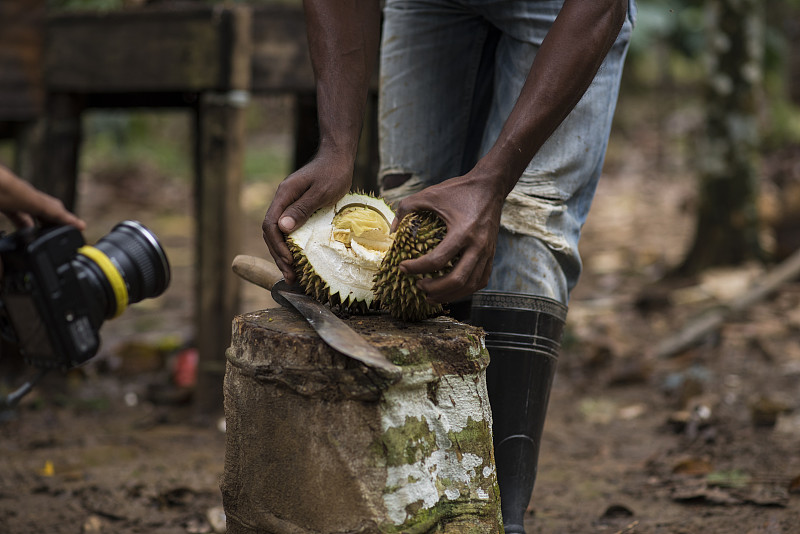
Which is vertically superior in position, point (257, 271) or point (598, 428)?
point (257, 271)

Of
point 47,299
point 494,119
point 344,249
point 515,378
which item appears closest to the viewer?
point 344,249

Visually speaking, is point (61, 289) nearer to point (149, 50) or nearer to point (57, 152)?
point (149, 50)

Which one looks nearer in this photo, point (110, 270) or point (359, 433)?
point (359, 433)

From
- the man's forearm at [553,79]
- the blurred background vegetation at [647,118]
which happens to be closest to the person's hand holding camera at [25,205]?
the man's forearm at [553,79]

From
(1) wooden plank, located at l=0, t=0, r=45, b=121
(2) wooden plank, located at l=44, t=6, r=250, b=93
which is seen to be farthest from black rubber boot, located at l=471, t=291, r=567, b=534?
(1) wooden plank, located at l=0, t=0, r=45, b=121

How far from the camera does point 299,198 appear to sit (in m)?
1.76

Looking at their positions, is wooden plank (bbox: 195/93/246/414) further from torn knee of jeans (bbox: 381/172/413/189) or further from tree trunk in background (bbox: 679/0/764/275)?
tree trunk in background (bbox: 679/0/764/275)

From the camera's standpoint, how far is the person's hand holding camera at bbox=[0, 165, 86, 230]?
243cm

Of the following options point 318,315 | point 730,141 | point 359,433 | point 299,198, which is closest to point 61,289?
point 299,198

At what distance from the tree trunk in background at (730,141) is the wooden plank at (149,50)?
320cm

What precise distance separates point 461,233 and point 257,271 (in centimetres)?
62

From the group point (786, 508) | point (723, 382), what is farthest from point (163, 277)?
point (723, 382)

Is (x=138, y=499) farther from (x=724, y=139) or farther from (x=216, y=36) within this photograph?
(x=724, y=139)

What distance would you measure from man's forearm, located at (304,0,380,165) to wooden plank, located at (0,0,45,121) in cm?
264
